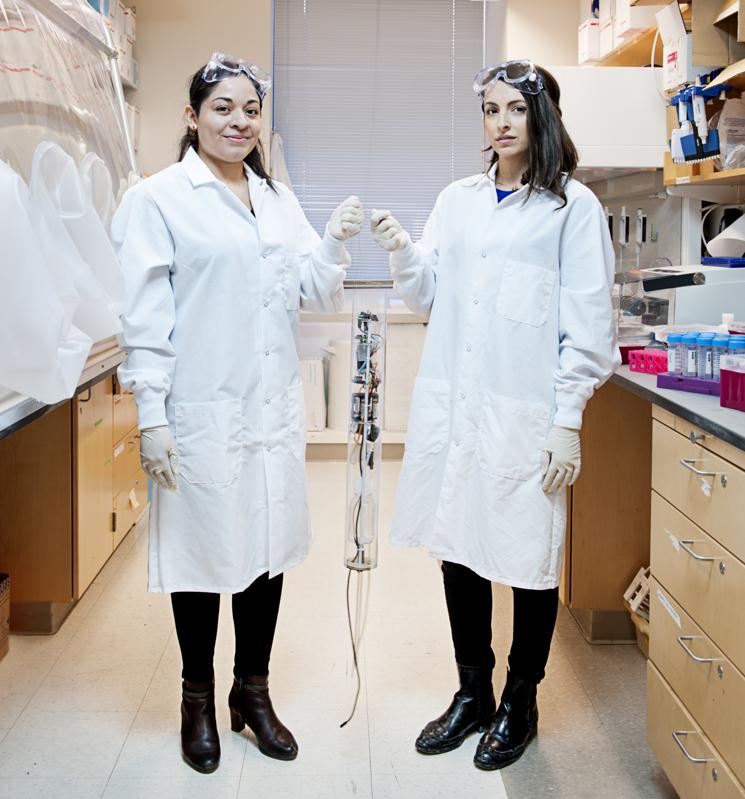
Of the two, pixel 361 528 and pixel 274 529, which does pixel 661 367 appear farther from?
pixel 274 529

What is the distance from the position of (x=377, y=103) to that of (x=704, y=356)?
3.96m

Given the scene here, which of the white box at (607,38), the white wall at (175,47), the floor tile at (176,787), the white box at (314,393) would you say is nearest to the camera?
the floor tile at (176,787)

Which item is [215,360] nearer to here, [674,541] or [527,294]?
[527,294]

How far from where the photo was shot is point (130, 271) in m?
1.78

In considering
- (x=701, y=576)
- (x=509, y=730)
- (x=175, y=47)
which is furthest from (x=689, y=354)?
(x=175, y=47)

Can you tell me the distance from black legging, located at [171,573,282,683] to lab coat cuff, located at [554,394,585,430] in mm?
680

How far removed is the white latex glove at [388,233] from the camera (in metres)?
1.90

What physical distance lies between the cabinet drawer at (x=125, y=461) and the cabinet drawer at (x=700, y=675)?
1.84 m

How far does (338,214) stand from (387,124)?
375cm

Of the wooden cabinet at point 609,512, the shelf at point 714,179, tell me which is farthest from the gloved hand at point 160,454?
the shelf at point 714,179

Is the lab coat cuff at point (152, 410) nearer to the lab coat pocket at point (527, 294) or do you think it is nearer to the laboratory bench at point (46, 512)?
the lab coat pocket at point (527, 294)

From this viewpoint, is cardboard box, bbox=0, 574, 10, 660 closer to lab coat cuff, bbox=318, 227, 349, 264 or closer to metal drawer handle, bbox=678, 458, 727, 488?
lab coat cuff, bbox=318, 227, 349, 264

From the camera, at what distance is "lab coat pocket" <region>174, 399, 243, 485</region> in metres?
1.84

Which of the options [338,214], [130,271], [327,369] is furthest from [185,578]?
[327,369]
